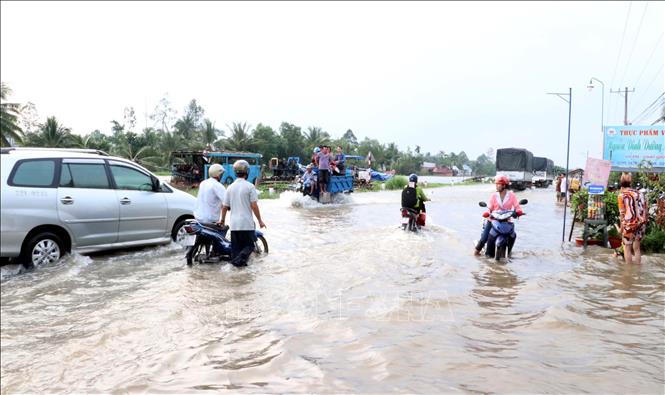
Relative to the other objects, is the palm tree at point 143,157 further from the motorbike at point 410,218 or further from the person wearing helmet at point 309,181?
the motorbike at point 410,218

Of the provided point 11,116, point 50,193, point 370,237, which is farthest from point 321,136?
point 50,193

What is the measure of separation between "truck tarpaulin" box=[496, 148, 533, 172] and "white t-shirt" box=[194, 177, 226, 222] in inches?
1319

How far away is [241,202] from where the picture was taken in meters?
7.21

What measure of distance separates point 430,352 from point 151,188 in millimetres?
5798

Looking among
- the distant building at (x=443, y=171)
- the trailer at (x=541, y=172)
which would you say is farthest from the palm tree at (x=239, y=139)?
the distant building at (x=443, y=171)

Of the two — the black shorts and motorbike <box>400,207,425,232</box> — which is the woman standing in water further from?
the black shorts

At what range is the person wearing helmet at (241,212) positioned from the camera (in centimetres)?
720

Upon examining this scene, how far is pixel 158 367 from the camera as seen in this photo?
392cm

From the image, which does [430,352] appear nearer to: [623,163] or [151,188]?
[151,188]

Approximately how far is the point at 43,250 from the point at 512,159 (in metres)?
35.8

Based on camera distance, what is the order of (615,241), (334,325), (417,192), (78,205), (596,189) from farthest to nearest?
(417,192), (615,241), (596,189), (78,205), (334,325)

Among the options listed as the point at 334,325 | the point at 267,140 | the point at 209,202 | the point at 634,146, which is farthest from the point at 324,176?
the point at 267,140

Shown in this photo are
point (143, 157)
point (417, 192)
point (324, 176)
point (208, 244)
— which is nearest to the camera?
point (208, 244)

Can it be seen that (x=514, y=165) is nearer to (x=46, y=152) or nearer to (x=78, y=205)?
(x=78, y=205)
